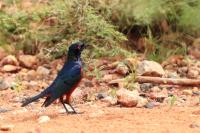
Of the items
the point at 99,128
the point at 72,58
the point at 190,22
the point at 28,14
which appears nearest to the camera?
the point at 99,128

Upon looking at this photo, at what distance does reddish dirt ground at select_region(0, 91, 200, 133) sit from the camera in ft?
16.5

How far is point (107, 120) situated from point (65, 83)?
672 mm

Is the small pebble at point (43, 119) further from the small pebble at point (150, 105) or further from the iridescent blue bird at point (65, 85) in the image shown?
the small pebble at point (150, 105)

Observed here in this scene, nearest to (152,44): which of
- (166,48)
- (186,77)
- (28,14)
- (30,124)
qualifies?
(166,48)

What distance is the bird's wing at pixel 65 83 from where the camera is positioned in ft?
19.0

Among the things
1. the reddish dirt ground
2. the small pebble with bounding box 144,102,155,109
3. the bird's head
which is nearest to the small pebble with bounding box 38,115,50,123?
the reddish dirt ground

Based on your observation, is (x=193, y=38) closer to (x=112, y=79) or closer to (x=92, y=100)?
(x=112, y=79)

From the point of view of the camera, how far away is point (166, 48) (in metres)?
8.38

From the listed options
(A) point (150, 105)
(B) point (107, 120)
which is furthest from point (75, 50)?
(B) point (107, 120)

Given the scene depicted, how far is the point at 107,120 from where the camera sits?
17.7 ft

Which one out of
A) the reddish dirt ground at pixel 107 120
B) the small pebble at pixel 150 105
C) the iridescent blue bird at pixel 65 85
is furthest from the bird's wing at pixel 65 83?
the small pebble at pixel 150 105

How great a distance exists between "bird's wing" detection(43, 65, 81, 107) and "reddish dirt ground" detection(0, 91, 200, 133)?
0.67ft

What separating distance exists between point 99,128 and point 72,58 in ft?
3.94

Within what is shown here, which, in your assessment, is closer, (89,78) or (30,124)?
(30,124)
